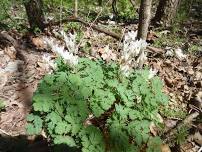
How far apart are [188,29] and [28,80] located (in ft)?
11.4

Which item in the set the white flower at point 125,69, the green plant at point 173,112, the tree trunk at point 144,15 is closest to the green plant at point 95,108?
the white flower at point 125,69

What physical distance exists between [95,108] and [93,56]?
2.82 meters

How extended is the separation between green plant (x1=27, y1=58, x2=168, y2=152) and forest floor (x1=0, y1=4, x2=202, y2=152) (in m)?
1.03

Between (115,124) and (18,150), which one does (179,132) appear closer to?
(115,124)

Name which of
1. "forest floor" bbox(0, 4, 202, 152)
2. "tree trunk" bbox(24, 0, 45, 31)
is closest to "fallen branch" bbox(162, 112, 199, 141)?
"forest floor" bbox(0, 4, 202, 152)

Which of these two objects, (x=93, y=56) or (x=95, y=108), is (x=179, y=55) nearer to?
(x=93, y=56)

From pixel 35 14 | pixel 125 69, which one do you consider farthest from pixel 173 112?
pixel 35 14

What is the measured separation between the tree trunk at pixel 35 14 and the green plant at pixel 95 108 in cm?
339

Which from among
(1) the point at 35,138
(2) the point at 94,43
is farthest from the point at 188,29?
(1) the point at 35,138

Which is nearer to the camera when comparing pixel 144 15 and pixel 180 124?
pixel 180 124

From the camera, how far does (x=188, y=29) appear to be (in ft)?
23.4

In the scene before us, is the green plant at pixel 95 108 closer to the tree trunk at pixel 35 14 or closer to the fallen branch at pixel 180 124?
the fallen branch at pixel 180 124

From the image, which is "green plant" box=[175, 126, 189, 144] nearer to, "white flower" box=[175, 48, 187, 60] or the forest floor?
the forest floor

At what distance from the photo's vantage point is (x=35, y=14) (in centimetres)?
652
